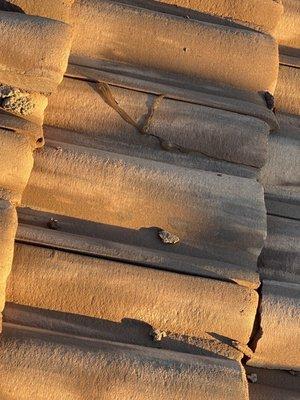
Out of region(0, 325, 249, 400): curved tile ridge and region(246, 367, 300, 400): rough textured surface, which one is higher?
region(0, 325, 249, 400): curved tile ridge

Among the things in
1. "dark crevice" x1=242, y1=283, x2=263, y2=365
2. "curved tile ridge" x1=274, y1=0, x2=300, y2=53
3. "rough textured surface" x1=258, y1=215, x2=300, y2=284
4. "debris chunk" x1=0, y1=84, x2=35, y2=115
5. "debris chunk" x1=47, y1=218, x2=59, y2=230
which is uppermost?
"curved tile ridge" x1=274, y1=0, x2=300, y2=53

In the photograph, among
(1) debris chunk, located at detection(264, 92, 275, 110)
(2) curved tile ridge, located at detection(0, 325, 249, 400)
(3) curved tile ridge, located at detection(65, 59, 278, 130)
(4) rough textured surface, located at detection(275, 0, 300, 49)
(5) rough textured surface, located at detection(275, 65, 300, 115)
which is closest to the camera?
(2) curved tile ridge, located at detection(0, 325, 249, 400)

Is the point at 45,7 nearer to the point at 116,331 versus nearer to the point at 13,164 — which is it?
the point at 13,164

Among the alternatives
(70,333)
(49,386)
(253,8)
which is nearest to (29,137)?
(70,333)

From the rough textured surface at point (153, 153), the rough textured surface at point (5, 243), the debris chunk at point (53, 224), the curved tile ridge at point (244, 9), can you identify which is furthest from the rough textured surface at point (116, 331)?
the curved tile ridge at point (244, 9)

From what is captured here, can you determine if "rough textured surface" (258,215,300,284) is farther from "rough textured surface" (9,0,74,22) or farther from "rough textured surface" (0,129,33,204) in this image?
"rough textured surface" (9,0,74,22)

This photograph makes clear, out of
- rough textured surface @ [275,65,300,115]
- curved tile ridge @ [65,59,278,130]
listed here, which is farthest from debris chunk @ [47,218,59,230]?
rough textured surface @ [275,65,300,115]

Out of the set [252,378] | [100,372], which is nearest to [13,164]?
[100,372]
